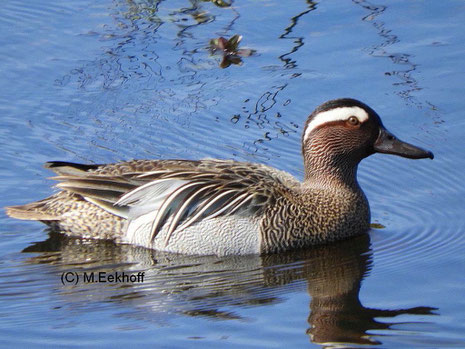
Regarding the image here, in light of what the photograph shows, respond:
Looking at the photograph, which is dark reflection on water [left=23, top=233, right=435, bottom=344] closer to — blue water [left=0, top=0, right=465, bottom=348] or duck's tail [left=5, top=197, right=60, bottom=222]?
blue water [left=0, top=0, right=465, bottom=348]

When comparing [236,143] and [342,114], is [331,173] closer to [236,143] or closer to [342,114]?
[342,114]

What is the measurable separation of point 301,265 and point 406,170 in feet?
6.45

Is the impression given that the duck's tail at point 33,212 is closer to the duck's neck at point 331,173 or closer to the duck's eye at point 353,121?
the duck's neck at point 331,173

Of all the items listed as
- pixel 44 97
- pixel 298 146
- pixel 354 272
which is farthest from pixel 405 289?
pixel 44 97

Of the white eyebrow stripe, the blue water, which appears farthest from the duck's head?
the blue water

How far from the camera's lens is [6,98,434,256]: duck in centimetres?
973

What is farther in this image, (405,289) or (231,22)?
(231,22)

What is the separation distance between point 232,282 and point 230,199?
97 cm

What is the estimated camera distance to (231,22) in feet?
45.0

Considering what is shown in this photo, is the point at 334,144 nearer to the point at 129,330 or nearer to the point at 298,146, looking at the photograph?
the point at 298,146

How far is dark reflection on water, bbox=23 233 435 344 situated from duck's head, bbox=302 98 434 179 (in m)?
0.77

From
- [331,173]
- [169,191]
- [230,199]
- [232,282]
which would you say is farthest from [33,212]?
[331,173]

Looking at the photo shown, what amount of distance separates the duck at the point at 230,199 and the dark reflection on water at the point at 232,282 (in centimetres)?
12

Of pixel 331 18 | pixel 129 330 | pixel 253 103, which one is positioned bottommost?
pixel 129 330
